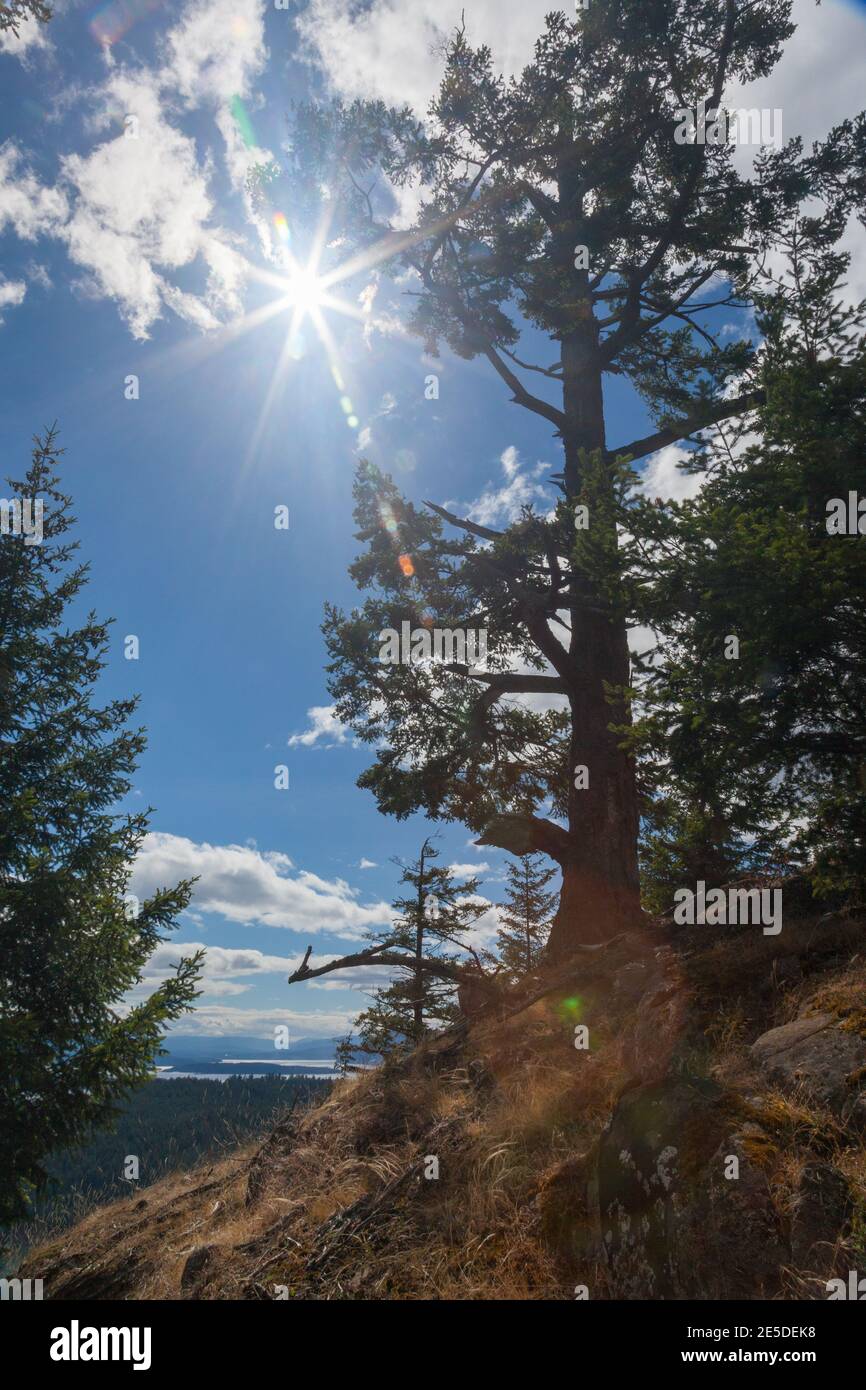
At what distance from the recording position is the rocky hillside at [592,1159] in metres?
3.88

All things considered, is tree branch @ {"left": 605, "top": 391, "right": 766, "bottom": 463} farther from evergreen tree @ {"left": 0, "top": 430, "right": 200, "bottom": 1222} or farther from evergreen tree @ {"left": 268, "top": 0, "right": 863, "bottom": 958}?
evergreen tree @ {"left": 0, "top": 430, "right": 200, "bottom": 1222}

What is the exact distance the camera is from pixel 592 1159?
508cm

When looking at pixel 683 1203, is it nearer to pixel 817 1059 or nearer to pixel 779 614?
pixel 817 1059

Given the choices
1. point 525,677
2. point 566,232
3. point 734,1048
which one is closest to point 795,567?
point 734,1048

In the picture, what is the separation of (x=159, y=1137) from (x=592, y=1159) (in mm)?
104064

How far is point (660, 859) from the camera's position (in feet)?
32.4

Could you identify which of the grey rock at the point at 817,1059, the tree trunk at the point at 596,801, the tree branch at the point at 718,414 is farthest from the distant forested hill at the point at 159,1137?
the tree branch at the point at 718,414

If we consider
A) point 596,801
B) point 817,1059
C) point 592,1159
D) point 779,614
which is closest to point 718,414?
point 779,614

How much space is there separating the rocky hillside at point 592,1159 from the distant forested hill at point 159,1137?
1.54 meters

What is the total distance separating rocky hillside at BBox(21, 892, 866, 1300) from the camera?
12.7 feet

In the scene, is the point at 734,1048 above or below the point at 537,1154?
above

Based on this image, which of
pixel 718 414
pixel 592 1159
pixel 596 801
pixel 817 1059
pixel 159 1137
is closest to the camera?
pixel 817 1059
